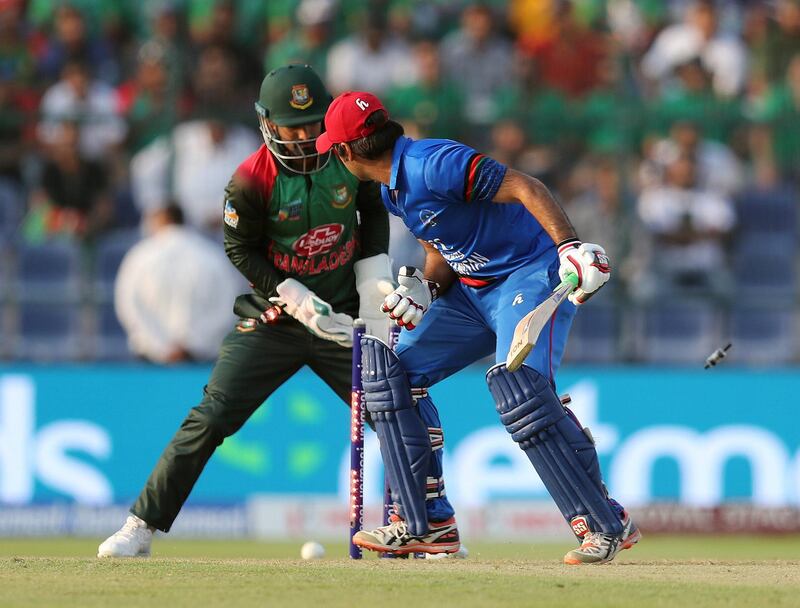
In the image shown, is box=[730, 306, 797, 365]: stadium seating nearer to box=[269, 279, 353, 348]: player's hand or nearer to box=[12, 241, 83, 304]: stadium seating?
box=[12, 241, 83, 304]: stadium seating

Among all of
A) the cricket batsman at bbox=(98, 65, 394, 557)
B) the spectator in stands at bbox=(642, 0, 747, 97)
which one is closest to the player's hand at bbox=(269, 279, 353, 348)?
the cricket batsman at bbox=(98, 65, 394, 557)

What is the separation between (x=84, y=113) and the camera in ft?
38.1

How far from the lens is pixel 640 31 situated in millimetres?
14148

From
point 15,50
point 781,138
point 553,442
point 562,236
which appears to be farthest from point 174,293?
point 562,236

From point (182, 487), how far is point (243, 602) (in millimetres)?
1813

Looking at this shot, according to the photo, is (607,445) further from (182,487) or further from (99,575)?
(99,575)

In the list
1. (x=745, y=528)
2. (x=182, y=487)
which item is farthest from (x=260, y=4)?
(x=182, y=487)

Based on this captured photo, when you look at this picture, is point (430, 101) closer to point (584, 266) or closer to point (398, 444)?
point (398, 444)

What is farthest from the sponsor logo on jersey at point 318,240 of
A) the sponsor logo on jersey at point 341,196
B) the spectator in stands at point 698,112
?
the spectator in stands at point 698,112

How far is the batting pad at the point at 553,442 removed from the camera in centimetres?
621

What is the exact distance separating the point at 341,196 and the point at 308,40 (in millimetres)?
6213

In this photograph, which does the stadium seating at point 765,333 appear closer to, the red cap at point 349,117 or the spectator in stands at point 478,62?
the spectator in stands at point 478,62

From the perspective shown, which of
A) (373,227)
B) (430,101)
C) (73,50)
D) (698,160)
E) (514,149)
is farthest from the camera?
(73,50)

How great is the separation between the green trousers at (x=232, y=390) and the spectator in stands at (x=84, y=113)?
15.6 feet
